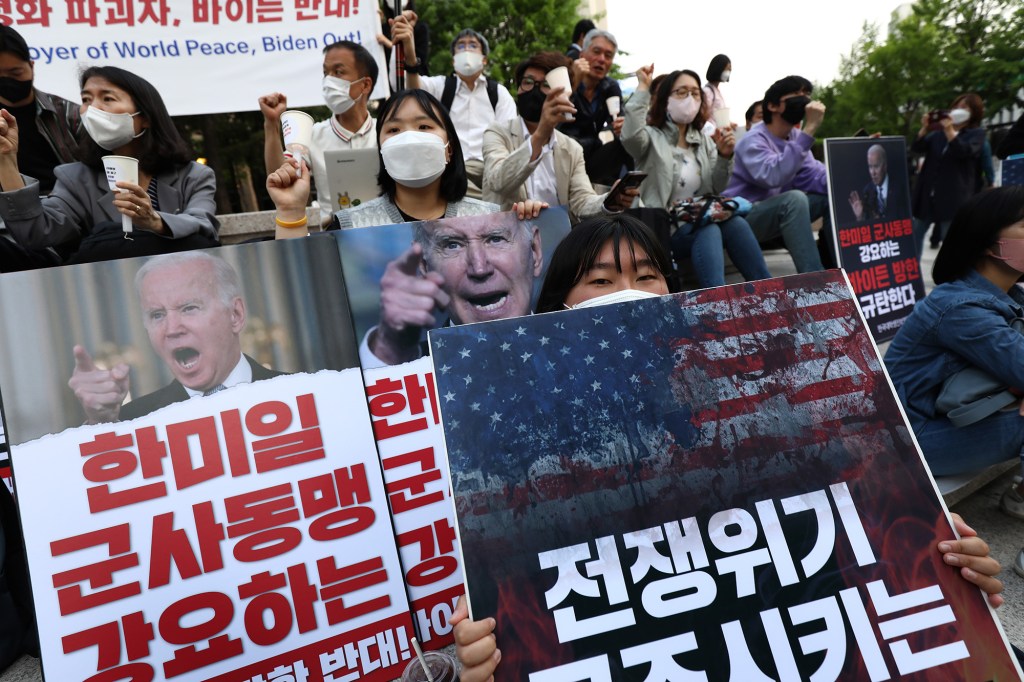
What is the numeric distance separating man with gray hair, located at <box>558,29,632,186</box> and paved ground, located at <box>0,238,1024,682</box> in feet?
9.81

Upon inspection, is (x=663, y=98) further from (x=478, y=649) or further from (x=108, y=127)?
(x=478, y=649)

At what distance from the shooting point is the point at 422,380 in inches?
70.6

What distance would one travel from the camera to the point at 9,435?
135cm

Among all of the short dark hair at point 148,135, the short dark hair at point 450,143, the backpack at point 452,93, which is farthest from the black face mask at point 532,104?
the short dark hair at point 148,135

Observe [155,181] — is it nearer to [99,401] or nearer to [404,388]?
[99,401]

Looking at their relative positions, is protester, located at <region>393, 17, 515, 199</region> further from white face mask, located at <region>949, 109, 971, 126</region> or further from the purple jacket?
white face mask, located at <region>949, 109, 971, 126</region>

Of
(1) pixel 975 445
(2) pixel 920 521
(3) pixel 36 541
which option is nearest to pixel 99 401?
(3) pixel 36 541

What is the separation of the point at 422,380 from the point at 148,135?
1692 mm

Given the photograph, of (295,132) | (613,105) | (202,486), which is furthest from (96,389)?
(613,105)

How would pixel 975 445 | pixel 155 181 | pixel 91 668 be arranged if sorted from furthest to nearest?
pixel 155 181
pixel 975 445
pixel 91 668

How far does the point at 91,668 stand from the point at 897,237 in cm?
495

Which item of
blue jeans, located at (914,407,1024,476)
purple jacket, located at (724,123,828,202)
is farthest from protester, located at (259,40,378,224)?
blue jeans, located at (914,407,1024,476)

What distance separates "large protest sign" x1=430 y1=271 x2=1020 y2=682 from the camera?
977 mm

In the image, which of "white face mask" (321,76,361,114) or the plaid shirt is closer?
the plaid shirt
